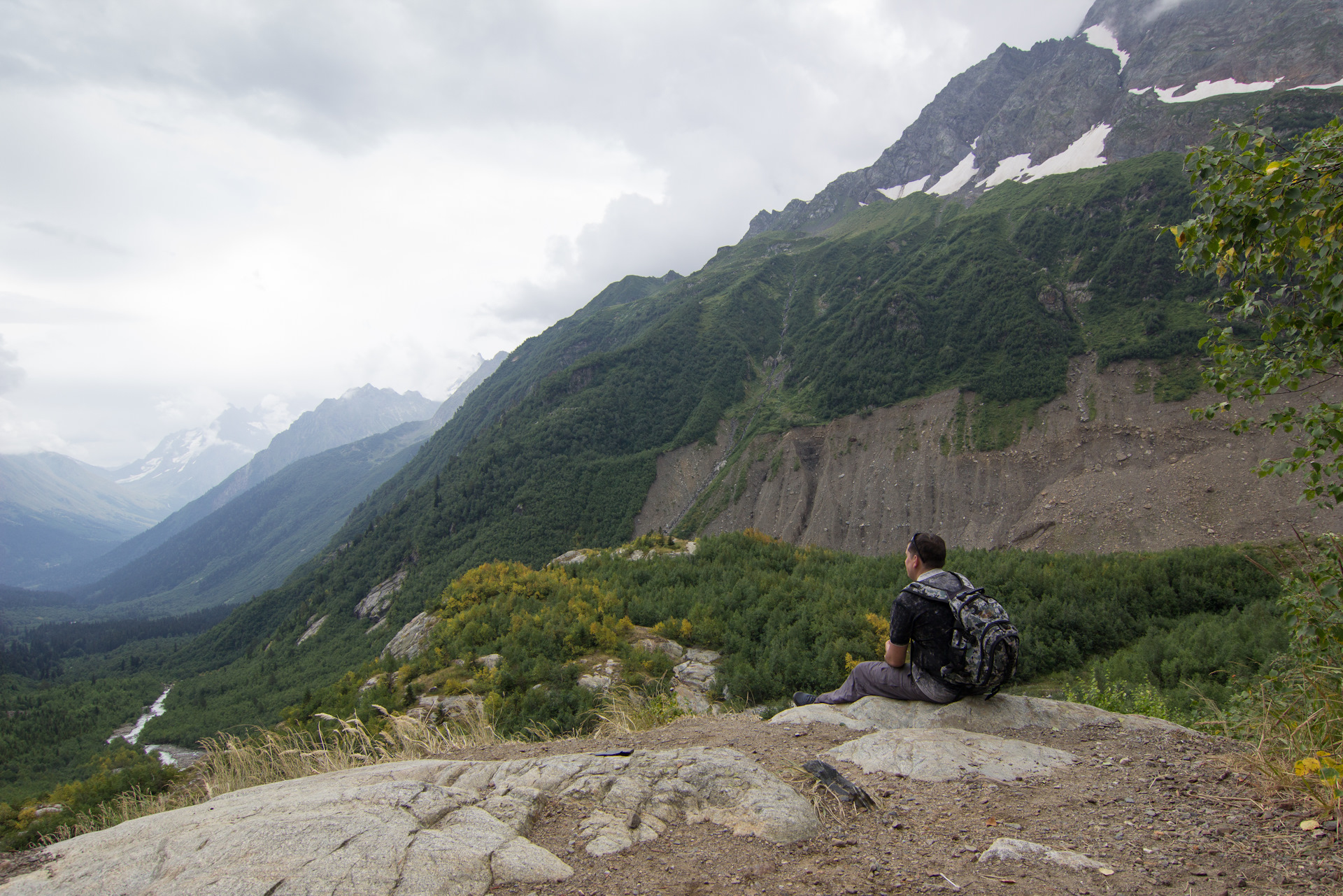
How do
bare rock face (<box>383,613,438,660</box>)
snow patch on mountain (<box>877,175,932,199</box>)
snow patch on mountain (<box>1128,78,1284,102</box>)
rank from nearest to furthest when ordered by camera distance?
bare rock face (<box>383,613,438,660</box>), snow patch on mountain (<box>1128,78,1284,102</box>), snow patch on mountain (<box>877,175,932,199</box>)

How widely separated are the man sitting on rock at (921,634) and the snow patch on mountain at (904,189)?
19160 centimetres

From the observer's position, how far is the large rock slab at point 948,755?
4.38 meters

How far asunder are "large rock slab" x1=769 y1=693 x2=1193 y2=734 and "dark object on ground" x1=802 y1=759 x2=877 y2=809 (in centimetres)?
154

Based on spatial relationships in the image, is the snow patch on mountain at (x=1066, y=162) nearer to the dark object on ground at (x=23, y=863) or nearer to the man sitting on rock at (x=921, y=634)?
the man sitting on rock at (x=921, y=634)

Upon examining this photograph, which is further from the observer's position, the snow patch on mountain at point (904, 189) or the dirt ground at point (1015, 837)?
the snow patch on mountain at point (904, 189)

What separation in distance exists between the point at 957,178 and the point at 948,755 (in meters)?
192

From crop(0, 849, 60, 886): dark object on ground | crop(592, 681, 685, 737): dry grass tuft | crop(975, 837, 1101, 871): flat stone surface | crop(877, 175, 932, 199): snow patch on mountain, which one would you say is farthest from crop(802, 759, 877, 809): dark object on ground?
crop(877, 175, 932, 199): snow patch on mountain

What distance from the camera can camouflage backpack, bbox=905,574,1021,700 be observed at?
16.2ft

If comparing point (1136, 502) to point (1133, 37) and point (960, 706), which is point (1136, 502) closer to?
point (960, 706)

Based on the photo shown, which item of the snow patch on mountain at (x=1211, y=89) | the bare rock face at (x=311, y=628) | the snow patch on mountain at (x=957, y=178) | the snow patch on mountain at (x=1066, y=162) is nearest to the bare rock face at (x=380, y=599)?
the bare rock face at (x=311, y=628)

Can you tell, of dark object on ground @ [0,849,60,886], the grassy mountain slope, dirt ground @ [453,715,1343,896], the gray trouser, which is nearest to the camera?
dirt ground @ [453,715,1343,896]

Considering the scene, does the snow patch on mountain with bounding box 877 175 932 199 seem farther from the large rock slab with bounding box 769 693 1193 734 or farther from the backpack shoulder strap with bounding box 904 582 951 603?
Answer: the backpack shoulder strap with bounding box 904 582 951 603

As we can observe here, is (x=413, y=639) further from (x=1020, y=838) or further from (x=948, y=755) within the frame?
(x=1020, y=838)

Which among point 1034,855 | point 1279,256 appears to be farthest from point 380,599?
point 1279,256
